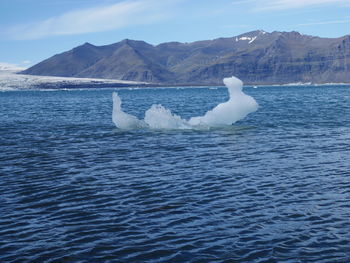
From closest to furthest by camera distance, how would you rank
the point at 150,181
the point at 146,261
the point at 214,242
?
the point at 146,261, the point at 214,242, the point at 150,181

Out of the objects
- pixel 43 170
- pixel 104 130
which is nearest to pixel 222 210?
pixel 43 170

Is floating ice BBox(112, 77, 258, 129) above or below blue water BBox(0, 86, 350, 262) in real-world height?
above

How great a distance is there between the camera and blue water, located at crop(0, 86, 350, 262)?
11141 mm

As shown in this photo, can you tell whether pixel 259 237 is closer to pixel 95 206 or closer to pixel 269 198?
pixel 269 198

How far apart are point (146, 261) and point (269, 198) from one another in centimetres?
593

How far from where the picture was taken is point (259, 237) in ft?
38.6

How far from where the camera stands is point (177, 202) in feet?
49.2

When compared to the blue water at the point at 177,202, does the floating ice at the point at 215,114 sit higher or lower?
higher

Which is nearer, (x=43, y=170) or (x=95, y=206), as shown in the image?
(x=95, y=206)

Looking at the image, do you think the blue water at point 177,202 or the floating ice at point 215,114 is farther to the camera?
the floating ice at point 215,114

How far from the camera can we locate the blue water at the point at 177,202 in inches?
439

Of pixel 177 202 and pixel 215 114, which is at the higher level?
pixel 215 114

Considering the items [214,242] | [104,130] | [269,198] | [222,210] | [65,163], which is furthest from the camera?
[104,130]

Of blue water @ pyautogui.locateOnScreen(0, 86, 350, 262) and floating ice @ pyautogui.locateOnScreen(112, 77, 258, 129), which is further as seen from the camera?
floating ice @ pyautogui.locateOnScreen(112, 77, 258, 129)
